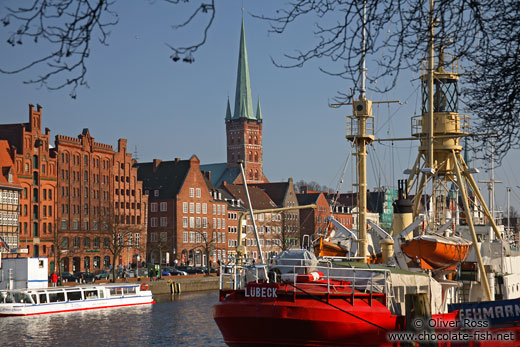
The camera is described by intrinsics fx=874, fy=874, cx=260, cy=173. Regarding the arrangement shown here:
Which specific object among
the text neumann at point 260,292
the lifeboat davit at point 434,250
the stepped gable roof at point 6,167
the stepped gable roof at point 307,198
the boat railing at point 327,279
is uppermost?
the stepped gable roof at point 6,167

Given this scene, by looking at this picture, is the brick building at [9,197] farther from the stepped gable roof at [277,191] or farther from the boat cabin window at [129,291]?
the stepped gable roof at [277,191]

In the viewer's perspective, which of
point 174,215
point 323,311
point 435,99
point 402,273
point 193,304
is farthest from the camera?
point 174,215

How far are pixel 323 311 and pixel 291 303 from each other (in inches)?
43.8

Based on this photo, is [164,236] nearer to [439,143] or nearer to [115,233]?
[115,233]

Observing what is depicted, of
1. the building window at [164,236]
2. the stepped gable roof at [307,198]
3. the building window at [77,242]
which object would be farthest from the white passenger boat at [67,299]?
the stepped gable roof at [307,198]

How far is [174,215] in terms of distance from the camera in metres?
136

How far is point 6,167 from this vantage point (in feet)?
326

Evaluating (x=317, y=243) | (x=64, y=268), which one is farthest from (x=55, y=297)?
(x=64, y=268)

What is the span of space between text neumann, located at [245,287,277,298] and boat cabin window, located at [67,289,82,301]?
40238 mm

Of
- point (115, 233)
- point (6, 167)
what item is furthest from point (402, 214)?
point (6, 167)

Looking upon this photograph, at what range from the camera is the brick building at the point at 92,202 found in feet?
367

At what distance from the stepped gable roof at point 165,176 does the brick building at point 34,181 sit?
29.9m

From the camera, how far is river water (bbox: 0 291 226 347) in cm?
4512

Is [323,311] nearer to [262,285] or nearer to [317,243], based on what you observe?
[262,285]
